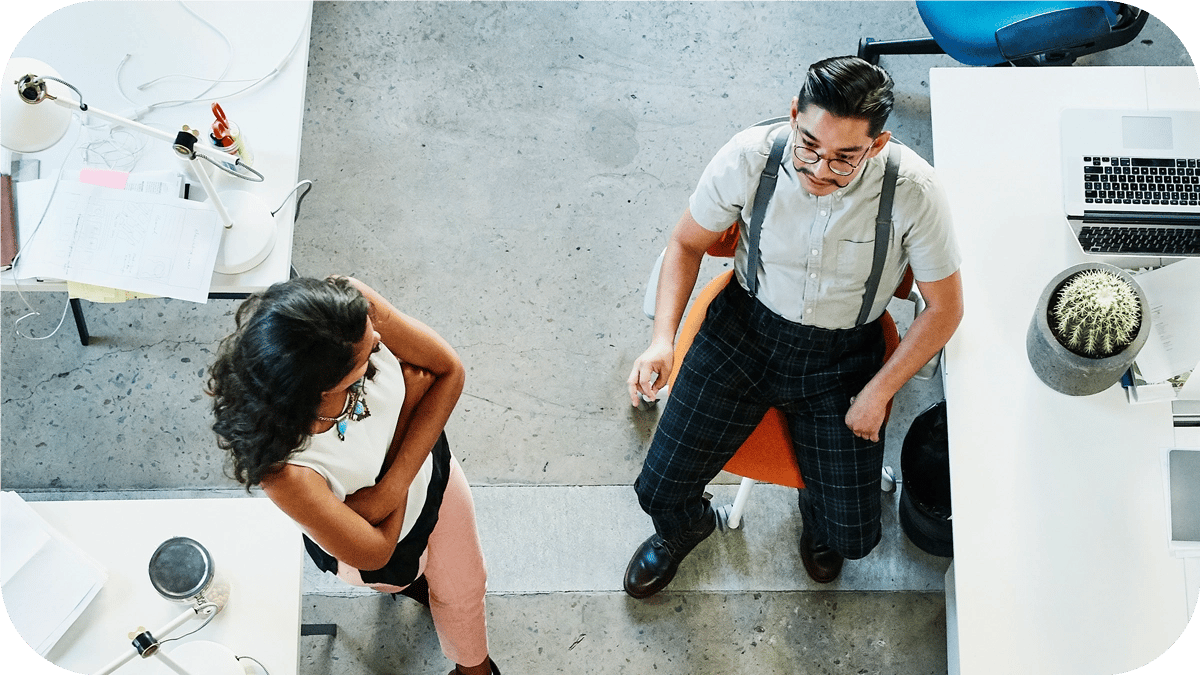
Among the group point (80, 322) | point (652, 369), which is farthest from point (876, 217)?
point (80, 322)

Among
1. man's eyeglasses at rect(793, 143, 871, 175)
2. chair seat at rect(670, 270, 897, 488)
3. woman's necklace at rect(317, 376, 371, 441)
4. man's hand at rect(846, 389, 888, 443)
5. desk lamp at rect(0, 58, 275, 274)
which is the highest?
desk lamp at rect(0, 58, 275, 274)

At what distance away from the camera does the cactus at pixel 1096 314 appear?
69.2 inches

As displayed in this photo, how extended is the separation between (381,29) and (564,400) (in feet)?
4.89

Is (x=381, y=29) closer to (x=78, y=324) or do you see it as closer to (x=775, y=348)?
(x=78, y=324)

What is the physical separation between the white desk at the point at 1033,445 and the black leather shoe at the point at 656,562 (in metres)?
0.75

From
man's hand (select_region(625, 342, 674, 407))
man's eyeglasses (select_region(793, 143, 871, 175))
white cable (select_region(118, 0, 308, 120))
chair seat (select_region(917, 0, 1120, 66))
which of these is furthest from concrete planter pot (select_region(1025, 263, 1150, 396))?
white cable (select_region(118, 0, 308, 120))

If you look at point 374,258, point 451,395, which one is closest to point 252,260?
point 451,395

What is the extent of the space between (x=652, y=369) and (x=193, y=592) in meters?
1.01

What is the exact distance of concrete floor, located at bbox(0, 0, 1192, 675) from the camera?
2602 millimetres

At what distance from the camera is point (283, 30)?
2.23 meters

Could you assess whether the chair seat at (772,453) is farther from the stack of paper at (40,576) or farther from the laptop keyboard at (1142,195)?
the stack of paper at (40,576)

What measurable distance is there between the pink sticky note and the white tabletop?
0.06 metres

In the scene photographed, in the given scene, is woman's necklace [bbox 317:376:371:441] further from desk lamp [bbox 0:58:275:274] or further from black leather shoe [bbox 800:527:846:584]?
black leather shoe [bbox 800:527:846:584]

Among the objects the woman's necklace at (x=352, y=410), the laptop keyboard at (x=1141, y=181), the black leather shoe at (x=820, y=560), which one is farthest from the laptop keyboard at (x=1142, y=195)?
the woman's necklace at (x=352, y=410)
